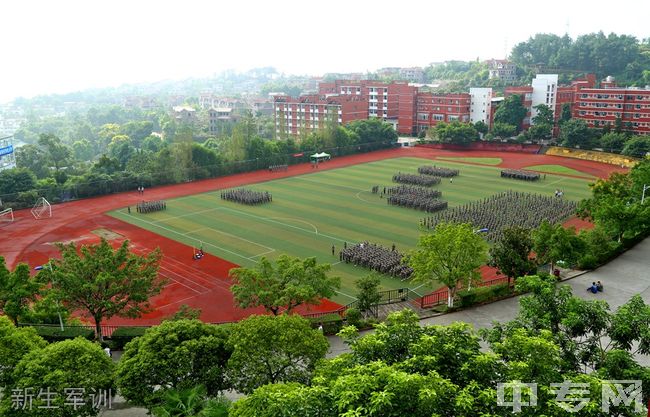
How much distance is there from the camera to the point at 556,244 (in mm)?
29250

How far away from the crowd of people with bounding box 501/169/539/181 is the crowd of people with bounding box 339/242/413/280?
109ft

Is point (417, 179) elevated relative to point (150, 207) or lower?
elevated

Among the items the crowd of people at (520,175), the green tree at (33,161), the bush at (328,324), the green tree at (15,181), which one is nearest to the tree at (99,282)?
the bush at (328,324)

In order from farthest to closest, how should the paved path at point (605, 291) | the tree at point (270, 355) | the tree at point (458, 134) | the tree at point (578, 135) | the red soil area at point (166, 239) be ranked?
the tree at point (458, 134) < the tree at point (578, 135) < the red soil area at point (166, 239) < the paved path at point (605, 291) < the tree at point (270, 355)

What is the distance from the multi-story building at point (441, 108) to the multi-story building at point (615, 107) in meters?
18.7

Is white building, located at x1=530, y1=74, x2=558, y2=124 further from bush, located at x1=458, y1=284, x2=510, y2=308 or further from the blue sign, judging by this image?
the blue sign

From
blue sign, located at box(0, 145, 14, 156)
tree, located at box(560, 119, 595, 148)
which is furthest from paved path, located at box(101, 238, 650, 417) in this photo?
tree, located at box(560, 119, 595, 148)

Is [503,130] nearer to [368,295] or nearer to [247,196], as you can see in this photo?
[247,196]

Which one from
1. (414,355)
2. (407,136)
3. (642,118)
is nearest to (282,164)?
(407,136)

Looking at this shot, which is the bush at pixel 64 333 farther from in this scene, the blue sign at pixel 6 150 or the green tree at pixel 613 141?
the green tree at pixel 613 141

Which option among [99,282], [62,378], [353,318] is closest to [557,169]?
[353,318]

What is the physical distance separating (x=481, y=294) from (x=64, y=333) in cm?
2017

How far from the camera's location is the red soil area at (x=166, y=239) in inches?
1185

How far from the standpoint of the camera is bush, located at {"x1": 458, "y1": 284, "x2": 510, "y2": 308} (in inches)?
1078
